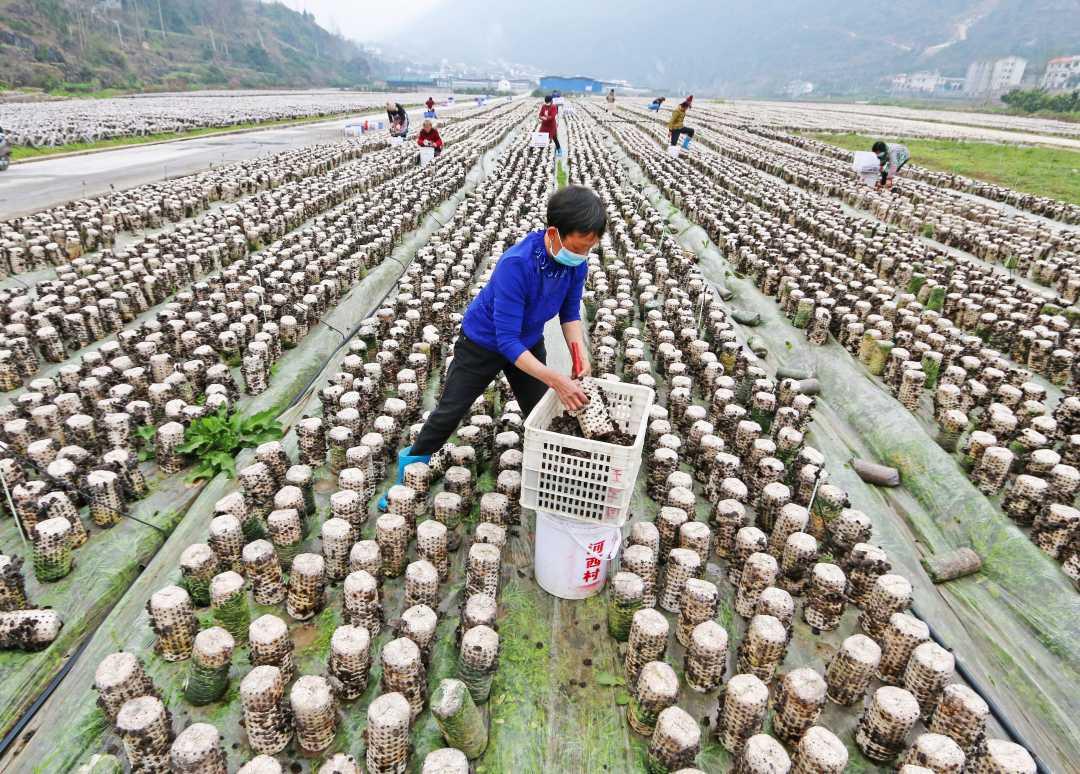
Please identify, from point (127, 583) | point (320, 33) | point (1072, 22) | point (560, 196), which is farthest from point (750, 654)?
point (1072, 22)

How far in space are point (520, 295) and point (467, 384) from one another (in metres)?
0.69

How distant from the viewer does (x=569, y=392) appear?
2535 millimetres

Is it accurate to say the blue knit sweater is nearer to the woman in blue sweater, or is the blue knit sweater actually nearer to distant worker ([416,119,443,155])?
the woman in blue sweater

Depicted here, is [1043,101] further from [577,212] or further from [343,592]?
[343,592]

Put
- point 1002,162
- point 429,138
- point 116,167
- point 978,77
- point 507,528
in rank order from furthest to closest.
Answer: point 978,77, point 1002,162, point 429,138, point 116,167, point 507,528

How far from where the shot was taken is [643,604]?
9.43ft

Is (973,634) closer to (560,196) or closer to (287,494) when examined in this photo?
(560,196)

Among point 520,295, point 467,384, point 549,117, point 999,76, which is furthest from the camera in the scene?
point 999,76

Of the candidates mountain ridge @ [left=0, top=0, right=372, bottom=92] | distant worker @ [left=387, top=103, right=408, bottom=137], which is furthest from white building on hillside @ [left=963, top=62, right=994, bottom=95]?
distant worker @ [left=387, top=103, right=408, bottom=137]

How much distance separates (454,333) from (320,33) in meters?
135

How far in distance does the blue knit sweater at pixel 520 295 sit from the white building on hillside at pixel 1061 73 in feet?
369

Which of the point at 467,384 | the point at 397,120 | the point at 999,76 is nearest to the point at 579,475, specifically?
the point at 467,384

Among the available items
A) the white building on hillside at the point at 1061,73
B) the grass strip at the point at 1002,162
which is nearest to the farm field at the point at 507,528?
the grass strip at the point at 1002,162

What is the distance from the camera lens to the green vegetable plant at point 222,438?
3771 mm
